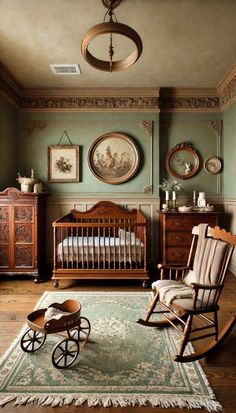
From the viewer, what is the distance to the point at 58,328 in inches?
74.9

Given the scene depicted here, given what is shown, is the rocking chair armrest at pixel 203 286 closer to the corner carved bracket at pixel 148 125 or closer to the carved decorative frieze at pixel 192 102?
the corner carved bracket at pixel 148 125

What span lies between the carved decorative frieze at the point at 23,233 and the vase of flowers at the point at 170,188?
2.25 metres

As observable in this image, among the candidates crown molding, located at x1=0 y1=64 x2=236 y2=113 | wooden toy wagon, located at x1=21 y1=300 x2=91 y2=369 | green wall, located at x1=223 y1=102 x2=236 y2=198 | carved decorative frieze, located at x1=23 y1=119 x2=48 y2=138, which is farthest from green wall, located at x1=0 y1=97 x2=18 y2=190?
green wall, located at x1=223 y1=102 x2=236 y2=198

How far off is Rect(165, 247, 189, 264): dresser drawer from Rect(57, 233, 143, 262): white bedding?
651mm

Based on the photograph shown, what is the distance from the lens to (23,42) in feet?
10.5

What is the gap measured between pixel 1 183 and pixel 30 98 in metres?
1.68

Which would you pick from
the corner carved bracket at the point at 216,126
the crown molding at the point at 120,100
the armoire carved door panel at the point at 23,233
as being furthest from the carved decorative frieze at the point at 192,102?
the armoire carved door panel at the point at 23,233

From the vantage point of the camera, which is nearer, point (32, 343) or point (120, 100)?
point (32, 343)

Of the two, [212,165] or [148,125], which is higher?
[148,125]

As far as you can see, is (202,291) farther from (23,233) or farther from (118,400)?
(23,233)

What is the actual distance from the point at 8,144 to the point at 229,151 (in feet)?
12.0


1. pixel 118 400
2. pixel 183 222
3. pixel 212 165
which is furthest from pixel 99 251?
pixel 212 165

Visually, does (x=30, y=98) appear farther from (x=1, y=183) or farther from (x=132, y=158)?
(x=132, y=158)

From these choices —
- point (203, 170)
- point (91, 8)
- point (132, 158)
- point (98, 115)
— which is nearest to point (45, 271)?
point (132, 158)
